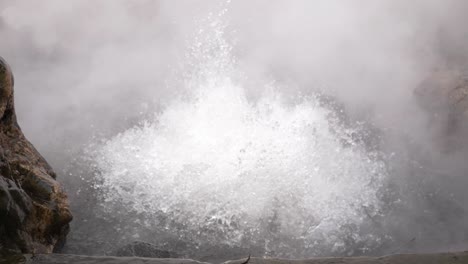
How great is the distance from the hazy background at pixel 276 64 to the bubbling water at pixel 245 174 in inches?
13.7

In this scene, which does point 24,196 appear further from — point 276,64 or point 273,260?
point 276,64

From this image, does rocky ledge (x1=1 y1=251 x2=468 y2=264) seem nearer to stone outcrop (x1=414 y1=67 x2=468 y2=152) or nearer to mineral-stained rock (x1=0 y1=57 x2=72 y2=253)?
mineral-stained rock (x1=0 y1=57 x2=72 y2=253)

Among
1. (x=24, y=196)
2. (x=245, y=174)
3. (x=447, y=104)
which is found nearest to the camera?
(x=24, y=196)

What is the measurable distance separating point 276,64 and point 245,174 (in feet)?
8.67

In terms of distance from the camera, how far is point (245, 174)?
17.7 feet

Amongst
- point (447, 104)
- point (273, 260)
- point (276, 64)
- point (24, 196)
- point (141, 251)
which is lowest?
point (273, 260)

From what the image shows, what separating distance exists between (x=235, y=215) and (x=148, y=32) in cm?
490

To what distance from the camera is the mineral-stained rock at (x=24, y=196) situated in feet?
10.8

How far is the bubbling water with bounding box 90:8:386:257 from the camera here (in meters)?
4.62

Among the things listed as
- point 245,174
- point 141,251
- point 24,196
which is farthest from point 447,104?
point 24,196

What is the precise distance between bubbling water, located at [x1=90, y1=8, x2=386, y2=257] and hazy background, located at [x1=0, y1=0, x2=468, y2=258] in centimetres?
35

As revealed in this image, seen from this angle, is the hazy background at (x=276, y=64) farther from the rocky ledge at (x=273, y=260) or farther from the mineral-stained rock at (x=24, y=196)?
the rocky ledge at (x=273, y=260)

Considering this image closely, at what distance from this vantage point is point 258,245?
4.44 metres

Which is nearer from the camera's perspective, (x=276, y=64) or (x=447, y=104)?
(x=447, y=104)
